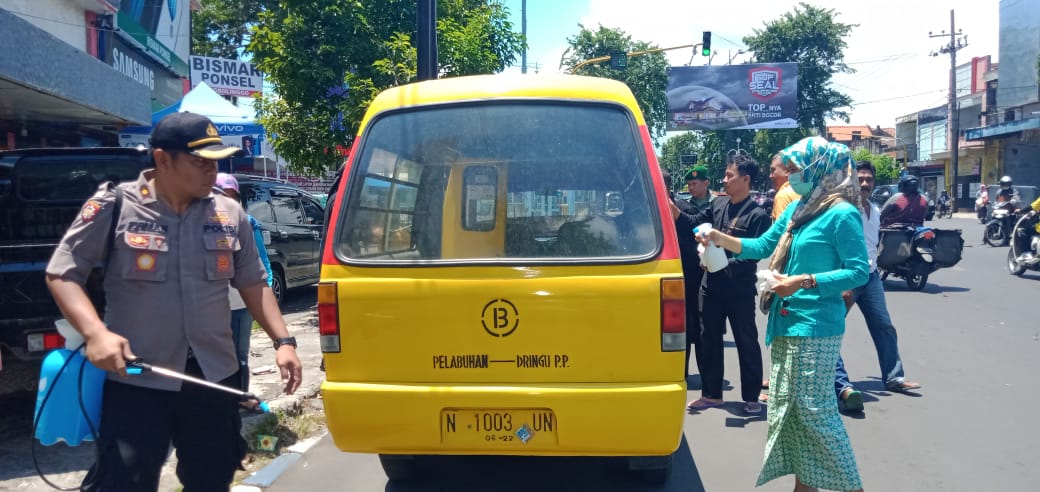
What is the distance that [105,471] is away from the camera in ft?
7.97

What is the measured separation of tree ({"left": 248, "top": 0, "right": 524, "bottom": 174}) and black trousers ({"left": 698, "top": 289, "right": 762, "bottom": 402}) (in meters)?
4.72

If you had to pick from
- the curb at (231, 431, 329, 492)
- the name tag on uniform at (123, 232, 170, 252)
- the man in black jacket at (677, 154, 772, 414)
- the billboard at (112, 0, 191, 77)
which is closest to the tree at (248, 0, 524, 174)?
the man in black jacket at (677, 154, 772, 414)

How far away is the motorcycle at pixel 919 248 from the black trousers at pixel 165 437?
10.7 meters

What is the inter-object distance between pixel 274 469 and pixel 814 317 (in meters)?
3.06

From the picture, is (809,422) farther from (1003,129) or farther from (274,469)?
(1003,129)

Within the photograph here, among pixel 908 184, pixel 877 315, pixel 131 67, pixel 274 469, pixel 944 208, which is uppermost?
pixel 131 67

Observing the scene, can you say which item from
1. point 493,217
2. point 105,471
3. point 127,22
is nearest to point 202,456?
point 105,471

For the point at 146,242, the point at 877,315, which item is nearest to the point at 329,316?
the point at 146,242

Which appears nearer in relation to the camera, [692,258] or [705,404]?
[705,404]

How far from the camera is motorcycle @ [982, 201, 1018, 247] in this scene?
18.1 metres

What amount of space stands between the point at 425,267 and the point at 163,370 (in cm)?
123

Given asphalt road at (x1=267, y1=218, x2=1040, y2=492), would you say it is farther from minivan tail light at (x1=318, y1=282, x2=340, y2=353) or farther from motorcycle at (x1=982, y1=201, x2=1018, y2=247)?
motorcycle at (x1=982, y1=201, x2=1018, y2=247)

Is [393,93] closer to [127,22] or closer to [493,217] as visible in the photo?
[493,217]

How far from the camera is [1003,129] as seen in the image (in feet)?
122
